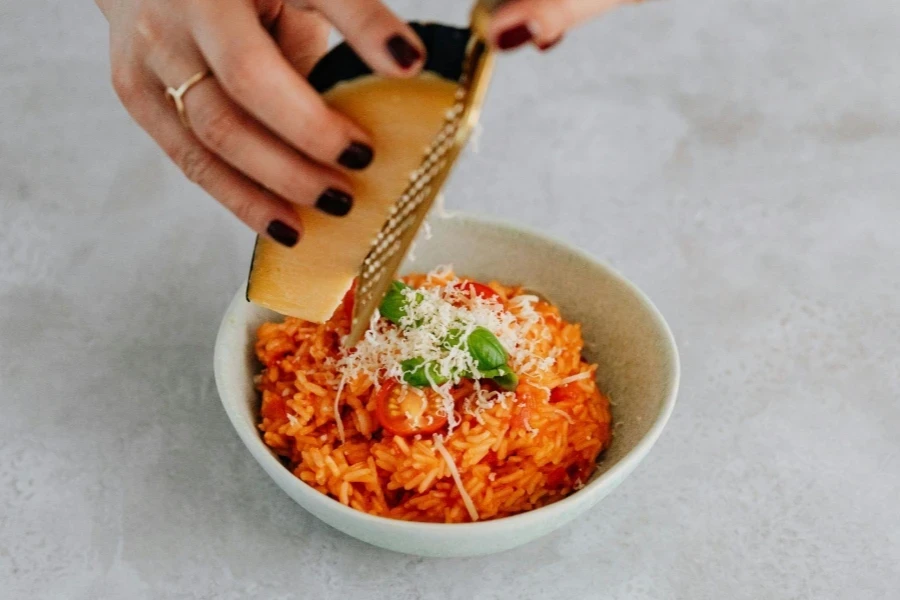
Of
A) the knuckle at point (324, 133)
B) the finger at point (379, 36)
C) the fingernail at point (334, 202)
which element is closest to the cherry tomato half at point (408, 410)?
the fingernail at point (334, 202)

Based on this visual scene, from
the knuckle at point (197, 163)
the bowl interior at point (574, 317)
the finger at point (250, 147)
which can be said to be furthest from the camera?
the bowl interior at point (574, 317)

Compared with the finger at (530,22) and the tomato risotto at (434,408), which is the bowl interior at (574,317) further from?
the finger at (530,22)

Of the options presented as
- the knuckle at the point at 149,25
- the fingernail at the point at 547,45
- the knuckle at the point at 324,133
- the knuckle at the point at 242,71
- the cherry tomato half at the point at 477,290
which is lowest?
the cherry tomato half at the point at 477,290

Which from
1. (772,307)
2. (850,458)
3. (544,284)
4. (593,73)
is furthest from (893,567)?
(593,73)

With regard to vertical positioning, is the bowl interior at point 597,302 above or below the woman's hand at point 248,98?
below

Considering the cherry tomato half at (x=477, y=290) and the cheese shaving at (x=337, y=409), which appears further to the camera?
the cherry tomato half at (x=477, y=290)

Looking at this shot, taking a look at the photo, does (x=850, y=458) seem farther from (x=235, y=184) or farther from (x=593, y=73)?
(x=593, y=73)
